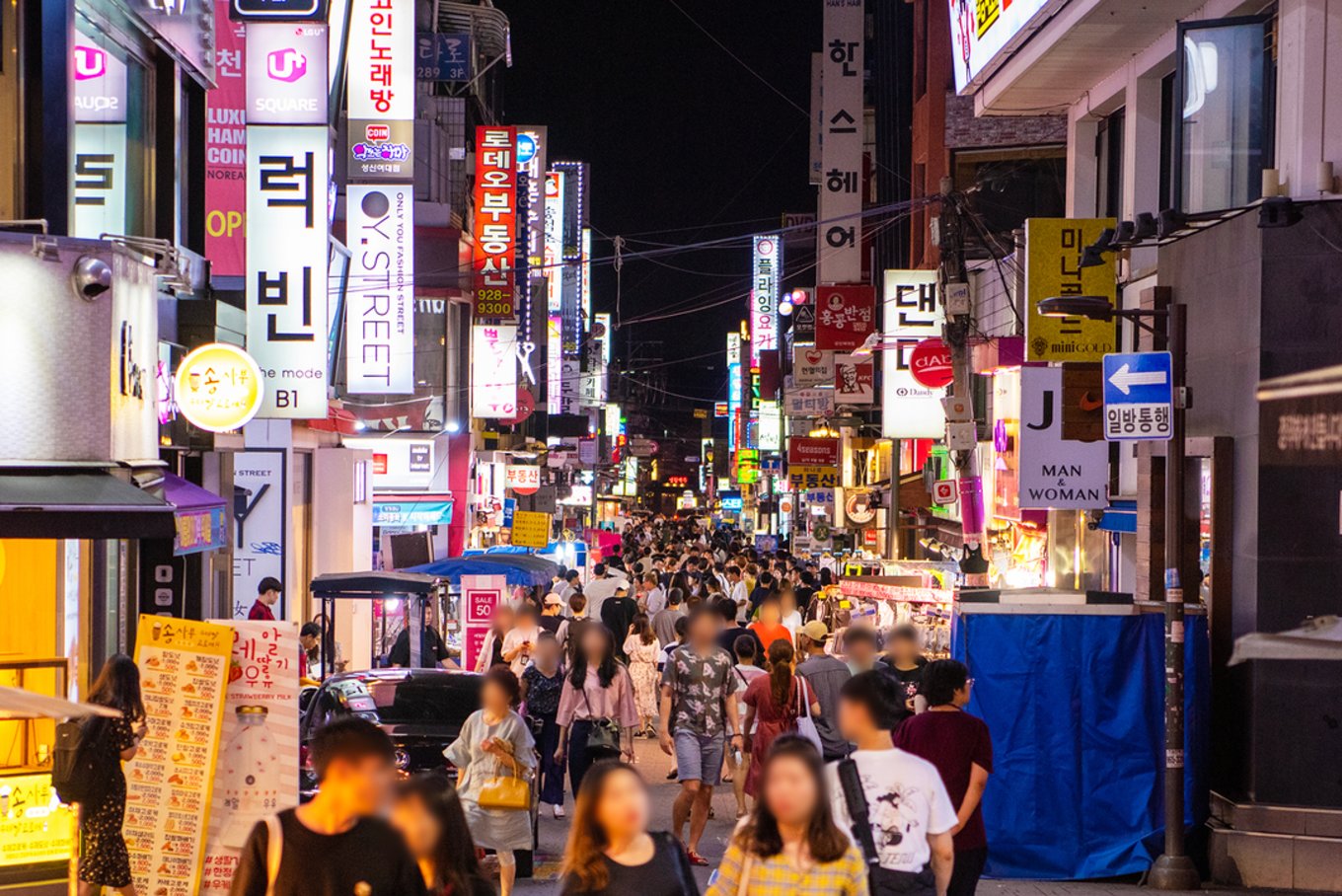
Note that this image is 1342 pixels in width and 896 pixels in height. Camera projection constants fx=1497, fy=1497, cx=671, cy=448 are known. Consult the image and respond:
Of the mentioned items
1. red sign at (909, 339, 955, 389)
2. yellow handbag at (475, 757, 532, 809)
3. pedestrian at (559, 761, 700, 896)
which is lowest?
yellow handbag at (475, 757, 532, 809)

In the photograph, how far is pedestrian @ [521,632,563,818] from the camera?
1319 cm

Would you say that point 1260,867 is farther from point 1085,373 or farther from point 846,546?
point 846,546

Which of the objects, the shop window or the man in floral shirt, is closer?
the man in floral shirt

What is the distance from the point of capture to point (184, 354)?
1323 cm

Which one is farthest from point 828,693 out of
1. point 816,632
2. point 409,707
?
point 409,707

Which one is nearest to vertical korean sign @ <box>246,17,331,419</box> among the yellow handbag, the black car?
the black car

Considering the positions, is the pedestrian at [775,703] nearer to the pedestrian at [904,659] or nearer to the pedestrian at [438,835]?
the pedestrian at [904,659]

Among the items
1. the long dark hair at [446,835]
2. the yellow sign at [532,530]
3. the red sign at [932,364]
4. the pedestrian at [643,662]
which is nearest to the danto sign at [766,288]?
the yellow sign at [532,530]

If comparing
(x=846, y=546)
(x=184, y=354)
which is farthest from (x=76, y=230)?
(x=846, y=546)

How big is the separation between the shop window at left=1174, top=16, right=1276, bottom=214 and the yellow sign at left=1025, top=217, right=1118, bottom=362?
2.08m

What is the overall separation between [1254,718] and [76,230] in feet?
32.8

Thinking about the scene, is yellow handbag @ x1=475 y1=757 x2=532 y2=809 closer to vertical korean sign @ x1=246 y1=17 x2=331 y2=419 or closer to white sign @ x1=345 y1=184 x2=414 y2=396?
Result: vertical korean sign @ x1=246 y1=17 x2=331 y2=419

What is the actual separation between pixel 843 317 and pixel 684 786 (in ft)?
60.0

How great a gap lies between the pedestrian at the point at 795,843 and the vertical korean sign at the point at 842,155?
2797 cm
